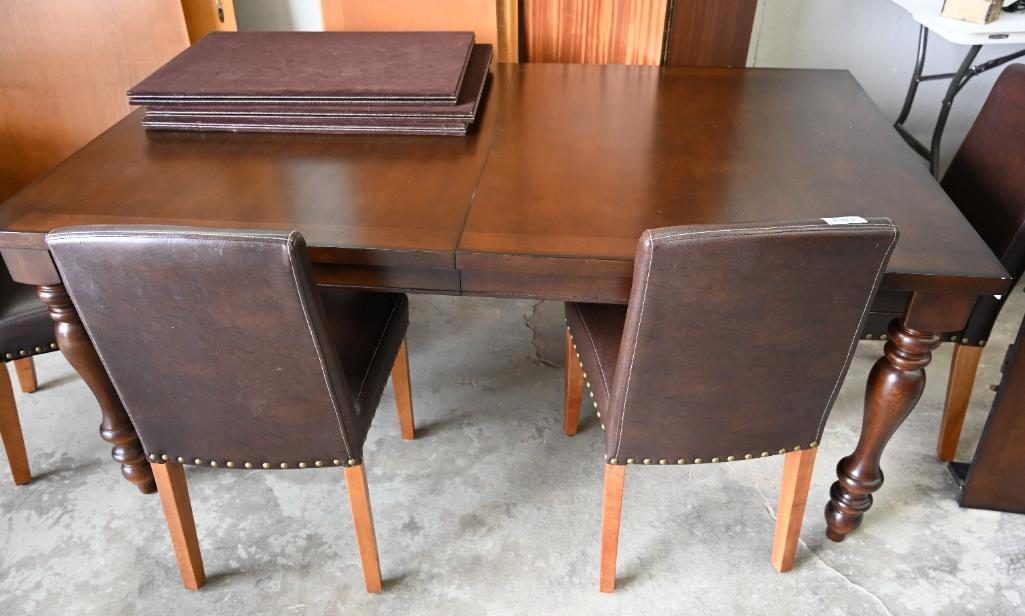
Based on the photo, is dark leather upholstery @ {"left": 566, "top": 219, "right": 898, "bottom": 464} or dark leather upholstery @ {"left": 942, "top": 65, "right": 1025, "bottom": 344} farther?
dark leather upholstery @ {"left": 942, "top": 65, "right": 1025, "bottom": 344}

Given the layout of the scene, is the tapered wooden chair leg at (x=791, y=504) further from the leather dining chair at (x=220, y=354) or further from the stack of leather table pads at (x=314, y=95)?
the stack of leather table pads at (x=314, y=95)

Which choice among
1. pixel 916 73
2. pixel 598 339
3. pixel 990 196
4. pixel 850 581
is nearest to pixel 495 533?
pixel 598 339

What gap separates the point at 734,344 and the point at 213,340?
0.75 m

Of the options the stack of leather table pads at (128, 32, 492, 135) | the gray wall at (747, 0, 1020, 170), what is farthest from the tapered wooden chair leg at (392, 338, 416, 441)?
the gray wall at (747, 0, 1020, 170)

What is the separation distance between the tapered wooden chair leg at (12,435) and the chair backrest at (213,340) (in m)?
0.55

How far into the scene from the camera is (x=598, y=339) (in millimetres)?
1433

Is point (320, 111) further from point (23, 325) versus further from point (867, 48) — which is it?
point (867, 48)

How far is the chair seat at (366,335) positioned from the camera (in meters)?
1.38

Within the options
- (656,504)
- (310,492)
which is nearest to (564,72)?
(656,504)

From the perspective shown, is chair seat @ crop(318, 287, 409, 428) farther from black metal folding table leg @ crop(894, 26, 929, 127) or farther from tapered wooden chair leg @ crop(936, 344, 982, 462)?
black metal folding table leg @ crop(894, 26, 929, 127)

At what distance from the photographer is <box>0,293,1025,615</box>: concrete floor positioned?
1.47m

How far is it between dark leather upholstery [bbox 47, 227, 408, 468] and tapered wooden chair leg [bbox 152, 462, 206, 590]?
0.07m

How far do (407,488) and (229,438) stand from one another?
540mm

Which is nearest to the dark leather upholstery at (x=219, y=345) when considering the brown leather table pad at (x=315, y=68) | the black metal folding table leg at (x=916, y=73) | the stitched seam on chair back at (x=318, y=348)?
the stitched seam on chair back at (x=318, y=348)
